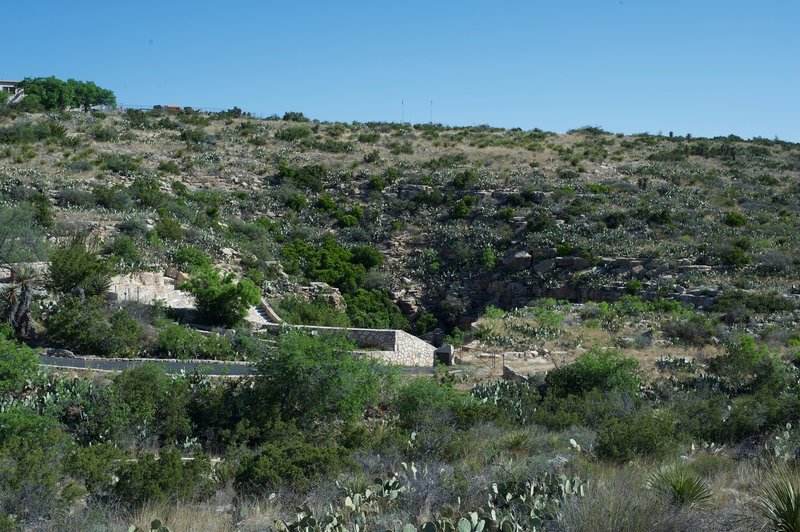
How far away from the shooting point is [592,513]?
6.14m

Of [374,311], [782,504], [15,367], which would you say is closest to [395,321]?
[374,311]

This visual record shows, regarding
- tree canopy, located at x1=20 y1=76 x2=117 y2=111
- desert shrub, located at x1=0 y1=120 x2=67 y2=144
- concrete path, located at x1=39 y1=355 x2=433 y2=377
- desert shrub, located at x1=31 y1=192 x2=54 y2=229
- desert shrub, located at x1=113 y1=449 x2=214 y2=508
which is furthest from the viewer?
tree canopy, located at x1=20 y1=76 x2=117 y2=111

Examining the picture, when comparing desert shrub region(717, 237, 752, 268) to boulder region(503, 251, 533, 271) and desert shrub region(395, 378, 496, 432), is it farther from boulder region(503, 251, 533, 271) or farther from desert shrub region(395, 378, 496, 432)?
desert shrub region(395, 378, 496, 432)

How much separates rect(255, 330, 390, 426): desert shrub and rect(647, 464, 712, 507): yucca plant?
7.51 m

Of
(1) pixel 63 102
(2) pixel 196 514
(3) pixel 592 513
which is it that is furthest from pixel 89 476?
(1) pixel 63 102

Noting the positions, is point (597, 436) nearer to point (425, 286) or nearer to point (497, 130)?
point (425, 286)

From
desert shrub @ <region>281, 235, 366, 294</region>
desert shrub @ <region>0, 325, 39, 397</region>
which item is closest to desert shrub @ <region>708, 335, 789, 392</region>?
desert shrub @ <region>0, 325, 39, 397</region>

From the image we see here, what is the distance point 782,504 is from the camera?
6340 mm

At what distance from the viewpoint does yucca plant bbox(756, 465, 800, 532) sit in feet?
20.4

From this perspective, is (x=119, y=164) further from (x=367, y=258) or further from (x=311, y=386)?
(x=311, y=386)

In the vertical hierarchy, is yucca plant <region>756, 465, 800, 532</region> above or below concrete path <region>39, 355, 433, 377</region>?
above

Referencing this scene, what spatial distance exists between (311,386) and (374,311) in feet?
54.4

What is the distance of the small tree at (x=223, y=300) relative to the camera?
23438 mm

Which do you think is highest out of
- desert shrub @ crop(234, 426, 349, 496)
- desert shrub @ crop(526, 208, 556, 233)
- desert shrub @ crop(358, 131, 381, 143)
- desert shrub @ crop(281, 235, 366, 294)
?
desert shrub @ crop(358, 131, 381, 143)
